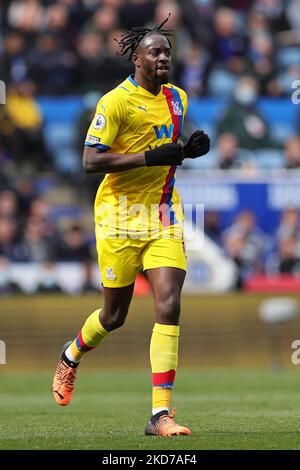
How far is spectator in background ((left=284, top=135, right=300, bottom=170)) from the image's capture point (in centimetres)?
1811

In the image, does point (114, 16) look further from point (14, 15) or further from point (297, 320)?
point (297, 320)

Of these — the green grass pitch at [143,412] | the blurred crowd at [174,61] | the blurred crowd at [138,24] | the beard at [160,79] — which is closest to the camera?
the green grass pitch at [143,412]

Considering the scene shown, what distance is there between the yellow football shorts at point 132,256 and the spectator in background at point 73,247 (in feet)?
28.3

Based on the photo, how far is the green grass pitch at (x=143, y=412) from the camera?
291 inches

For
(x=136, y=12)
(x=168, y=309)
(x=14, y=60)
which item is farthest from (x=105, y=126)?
(x=136, y=12)

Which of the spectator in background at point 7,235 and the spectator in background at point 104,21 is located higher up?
the spectator in background at point 104,21

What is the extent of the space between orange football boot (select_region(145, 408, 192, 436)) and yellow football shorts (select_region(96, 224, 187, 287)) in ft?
3.45

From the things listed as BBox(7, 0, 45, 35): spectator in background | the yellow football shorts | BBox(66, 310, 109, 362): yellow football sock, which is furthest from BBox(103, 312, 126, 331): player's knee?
BBox(7, 0, 45, 35): spectator in background

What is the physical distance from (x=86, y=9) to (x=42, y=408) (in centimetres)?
1209

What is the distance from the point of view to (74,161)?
19.6 m

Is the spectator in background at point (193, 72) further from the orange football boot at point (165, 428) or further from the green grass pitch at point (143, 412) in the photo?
the orange football boot at point (165, 428)

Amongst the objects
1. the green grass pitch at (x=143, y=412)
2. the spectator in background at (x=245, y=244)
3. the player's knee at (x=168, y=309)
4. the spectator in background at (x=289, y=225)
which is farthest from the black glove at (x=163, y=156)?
the spectator in background at (x=289, y=225)

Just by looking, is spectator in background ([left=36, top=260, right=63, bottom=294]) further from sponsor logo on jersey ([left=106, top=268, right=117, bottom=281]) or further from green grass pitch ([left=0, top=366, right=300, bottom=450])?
sponsor logo on jersey ([left=106, top=268, right=117, bottom=281])
